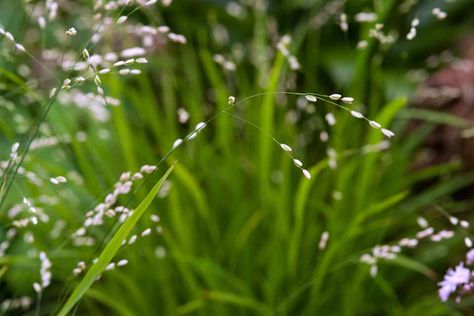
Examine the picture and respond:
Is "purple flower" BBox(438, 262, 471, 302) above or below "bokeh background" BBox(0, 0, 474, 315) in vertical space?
below

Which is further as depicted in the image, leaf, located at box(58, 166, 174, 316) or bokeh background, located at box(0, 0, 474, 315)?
bokeh background, located at box(0, 0, 474, 315)

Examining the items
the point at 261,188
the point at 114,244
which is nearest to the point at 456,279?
the point at 114,244

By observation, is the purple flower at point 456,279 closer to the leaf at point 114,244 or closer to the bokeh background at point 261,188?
the bokeh background at point 261,188

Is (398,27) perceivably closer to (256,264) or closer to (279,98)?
(279,98)

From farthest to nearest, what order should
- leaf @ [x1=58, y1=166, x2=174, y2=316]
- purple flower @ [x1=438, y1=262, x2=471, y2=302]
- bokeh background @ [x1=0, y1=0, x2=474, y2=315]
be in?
bokeh background @ [x1=0, y1=0, x2=474, y2=315] → purple flower @ [x1=438, y1=262, x2=471, y2=302] → leaf @ [x1=58, y1=166, x2=174, y2=316]

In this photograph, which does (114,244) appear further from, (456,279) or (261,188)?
(261,188)

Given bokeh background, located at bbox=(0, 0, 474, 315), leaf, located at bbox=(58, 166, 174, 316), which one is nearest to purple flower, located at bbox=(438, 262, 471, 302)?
bokeh background, located at bbox=(0, 0, 474, 315)

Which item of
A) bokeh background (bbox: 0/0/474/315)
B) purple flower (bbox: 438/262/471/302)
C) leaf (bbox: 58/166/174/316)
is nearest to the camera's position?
leaf (bbox: 58/166/174/316)

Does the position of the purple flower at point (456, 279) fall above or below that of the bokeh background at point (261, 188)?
below

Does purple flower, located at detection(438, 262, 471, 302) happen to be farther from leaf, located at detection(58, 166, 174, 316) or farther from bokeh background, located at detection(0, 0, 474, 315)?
leaf, located at detection(58, 166, 174, 316)

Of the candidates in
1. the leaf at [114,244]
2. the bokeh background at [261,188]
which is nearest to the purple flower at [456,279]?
the bokeh background at [261,188]

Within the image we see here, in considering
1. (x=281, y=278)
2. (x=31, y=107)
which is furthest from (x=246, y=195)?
(x=31, y=107)
